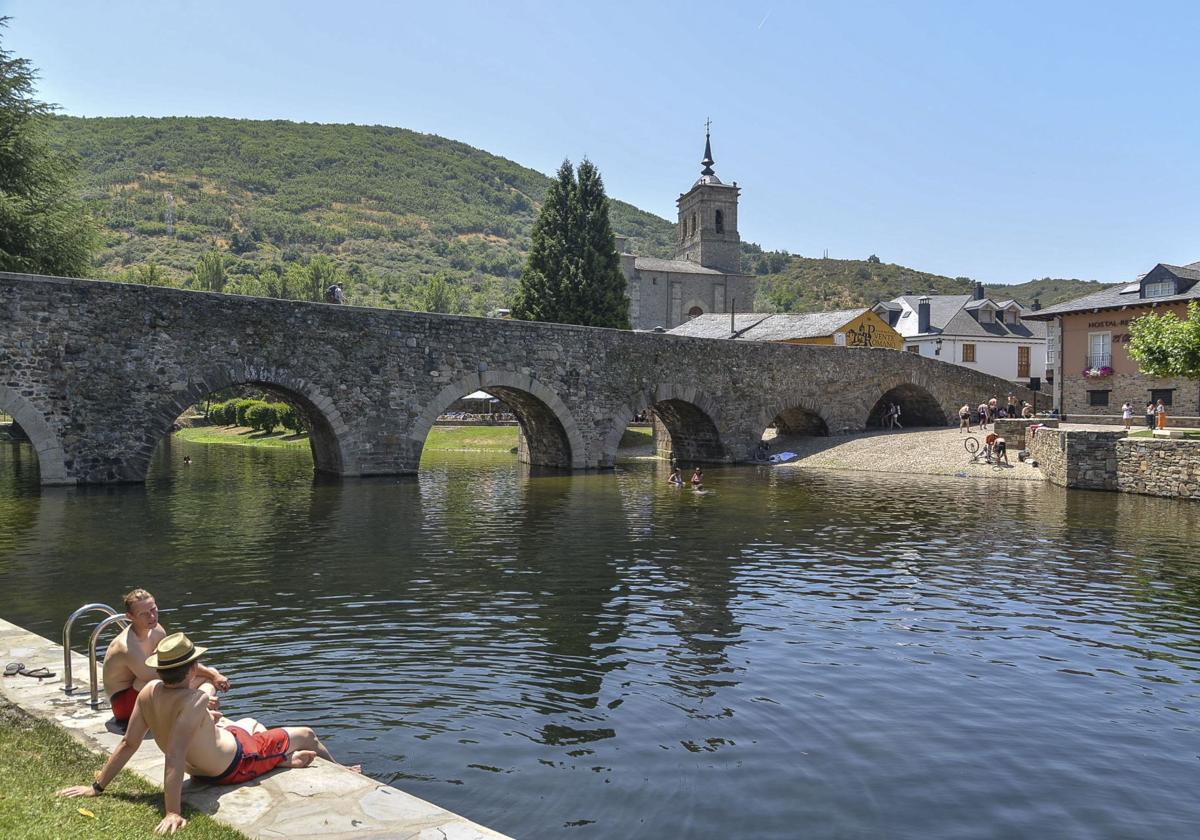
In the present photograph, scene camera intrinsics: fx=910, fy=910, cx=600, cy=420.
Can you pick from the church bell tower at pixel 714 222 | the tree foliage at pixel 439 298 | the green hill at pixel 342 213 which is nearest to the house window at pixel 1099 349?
the church bell tower at pixel 714 222

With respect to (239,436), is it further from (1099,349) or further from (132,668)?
(132,668)

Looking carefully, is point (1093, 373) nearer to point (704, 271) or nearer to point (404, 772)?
point (404, 772)

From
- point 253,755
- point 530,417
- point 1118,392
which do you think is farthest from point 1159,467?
point 253,755

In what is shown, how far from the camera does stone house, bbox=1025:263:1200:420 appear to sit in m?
37.7

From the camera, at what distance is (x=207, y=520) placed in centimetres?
1817

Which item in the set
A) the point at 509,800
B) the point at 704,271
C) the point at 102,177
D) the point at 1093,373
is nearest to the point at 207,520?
the point at 509,800

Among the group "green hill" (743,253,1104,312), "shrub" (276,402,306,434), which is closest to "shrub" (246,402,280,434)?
"shrub" (276,402,306,434)

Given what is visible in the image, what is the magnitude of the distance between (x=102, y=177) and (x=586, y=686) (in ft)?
491

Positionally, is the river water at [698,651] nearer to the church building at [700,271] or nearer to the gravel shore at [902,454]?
the gravel shore at [902,454]

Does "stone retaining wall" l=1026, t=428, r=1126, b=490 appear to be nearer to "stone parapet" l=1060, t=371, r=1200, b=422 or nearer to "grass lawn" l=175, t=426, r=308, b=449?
"stone parapet" l=1060, t=371, r=1200, b=422

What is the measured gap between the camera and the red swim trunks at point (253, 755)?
5180 millimetres

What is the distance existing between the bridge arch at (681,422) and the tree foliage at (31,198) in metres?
18.1

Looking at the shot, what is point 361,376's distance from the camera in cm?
2547

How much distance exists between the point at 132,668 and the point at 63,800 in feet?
3.59
